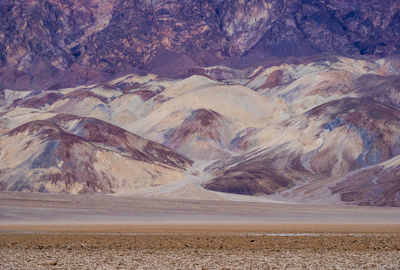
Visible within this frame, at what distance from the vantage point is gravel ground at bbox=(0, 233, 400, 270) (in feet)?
104

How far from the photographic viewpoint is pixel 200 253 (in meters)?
36.4

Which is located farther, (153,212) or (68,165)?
(68,165)

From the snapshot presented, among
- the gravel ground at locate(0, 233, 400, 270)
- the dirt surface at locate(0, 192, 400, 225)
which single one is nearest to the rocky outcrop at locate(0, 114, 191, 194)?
the dirt surface at locate(0, 192, 400, 225)

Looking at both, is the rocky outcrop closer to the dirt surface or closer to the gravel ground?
the dirt surface

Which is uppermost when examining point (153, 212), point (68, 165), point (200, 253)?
point (68, 165)

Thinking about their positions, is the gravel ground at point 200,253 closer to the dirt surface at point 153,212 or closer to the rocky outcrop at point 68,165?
the dirt surface at point 153,212

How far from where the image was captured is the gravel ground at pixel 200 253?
3169 centimetres

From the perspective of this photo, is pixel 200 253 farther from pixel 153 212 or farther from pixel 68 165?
pixel 68 165

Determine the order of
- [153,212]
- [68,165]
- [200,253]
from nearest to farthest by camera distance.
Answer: [200,253] < [153,212] < [68,165]

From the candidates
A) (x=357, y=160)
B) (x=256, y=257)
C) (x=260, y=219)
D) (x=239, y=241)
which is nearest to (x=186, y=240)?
(x=239, y=241)

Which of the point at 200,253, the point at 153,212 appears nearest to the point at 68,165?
the point at 153,212

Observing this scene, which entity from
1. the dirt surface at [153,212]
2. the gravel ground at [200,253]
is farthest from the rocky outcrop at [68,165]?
the gravel ground at [200,253]

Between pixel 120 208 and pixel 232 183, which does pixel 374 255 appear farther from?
pixel 232 183

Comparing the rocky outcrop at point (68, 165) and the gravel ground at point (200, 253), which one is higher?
the rocky outcrop at point (68, 165)
